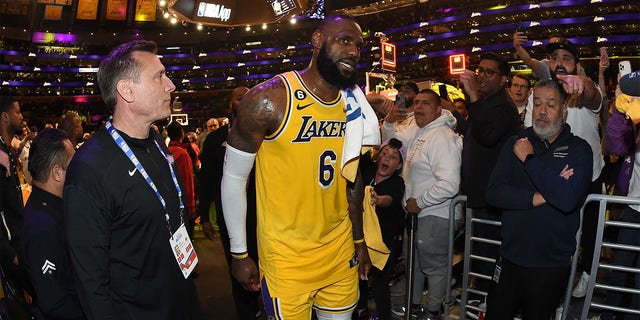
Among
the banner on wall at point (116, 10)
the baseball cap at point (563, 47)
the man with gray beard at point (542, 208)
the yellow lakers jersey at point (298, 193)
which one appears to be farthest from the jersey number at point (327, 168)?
the banner on wall at point (116, 10)

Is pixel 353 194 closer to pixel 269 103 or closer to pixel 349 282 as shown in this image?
pixel 349 282

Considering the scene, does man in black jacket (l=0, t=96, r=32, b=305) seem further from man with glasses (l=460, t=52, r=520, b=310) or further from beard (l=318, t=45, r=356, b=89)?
man with glasses (l=460, t=52, r=520, b=310)

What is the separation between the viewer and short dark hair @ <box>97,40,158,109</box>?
7.38 ft

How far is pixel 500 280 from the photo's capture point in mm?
3730

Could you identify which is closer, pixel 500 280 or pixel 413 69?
pixel 500 280

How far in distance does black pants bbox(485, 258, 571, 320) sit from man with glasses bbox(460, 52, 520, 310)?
0.90m

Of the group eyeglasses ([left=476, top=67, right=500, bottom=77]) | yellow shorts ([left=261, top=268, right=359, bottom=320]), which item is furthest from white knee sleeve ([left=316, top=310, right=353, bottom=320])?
eyeglasses ([left=476, top=67, right=500, bottom=77])

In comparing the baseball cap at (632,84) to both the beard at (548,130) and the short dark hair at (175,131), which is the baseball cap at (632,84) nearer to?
the beard at (548,130)

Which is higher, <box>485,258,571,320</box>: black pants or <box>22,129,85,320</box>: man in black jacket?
<box>22,129,85,320</box>: man in black jacket

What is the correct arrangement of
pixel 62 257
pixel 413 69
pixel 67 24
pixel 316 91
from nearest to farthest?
pixel 62 257
pixel 316 91
pixel 413 69
pixel 67 24

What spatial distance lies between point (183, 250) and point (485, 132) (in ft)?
10.4

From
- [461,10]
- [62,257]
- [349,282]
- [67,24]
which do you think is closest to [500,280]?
[349,282]

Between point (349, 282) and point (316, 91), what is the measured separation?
4.13 feet

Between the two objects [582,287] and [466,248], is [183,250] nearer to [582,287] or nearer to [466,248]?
[466,248]
